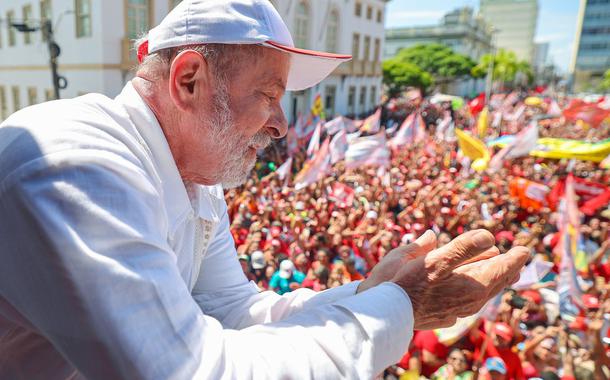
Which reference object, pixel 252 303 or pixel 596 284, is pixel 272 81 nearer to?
pixel 252 303

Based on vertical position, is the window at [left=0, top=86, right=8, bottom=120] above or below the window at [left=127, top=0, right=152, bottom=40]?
below

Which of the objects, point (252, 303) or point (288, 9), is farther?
point (288, 9)

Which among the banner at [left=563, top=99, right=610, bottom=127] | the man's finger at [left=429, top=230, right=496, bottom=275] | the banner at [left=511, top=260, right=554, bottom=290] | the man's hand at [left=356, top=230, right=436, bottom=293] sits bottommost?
the banner at [left=511, top=260, right=554, bottom=290]

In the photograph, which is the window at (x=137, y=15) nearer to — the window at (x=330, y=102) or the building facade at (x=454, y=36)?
the window at (x=330, y=102)

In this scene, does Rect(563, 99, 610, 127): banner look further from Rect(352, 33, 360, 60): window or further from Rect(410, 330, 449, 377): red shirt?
Rect(352, 33, 360, 60): window

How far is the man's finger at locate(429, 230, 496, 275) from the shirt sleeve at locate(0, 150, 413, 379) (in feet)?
1.01

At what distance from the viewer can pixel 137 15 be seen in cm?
1523

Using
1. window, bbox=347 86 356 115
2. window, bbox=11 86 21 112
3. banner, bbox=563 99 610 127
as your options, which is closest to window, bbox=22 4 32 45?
window, bbox=11 86 21 112

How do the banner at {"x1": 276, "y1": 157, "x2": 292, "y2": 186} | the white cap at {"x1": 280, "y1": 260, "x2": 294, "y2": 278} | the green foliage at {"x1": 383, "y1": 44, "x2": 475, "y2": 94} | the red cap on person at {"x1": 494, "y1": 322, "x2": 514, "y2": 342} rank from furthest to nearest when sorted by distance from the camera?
the green foliage at {"x1": 383, "y1": 44, "x2": 475, "y2": 94}, the banner at {"x1": 276, "y1": 157, "x2": 292, "y2": 186}, the white cap at {"x1": 280, "y1": 260, "x2": 294, "y2": 278}, the red cap on person at {"x1": 494, "y1": 322, "x2": 514, "y2": 342}

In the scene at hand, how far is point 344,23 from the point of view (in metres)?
26.5

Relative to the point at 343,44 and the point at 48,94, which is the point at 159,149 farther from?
the point at 343,44

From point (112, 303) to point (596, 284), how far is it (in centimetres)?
562

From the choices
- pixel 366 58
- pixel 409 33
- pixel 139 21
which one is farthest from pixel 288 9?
pixel 409 33

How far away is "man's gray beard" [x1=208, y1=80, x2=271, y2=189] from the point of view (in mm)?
1008
